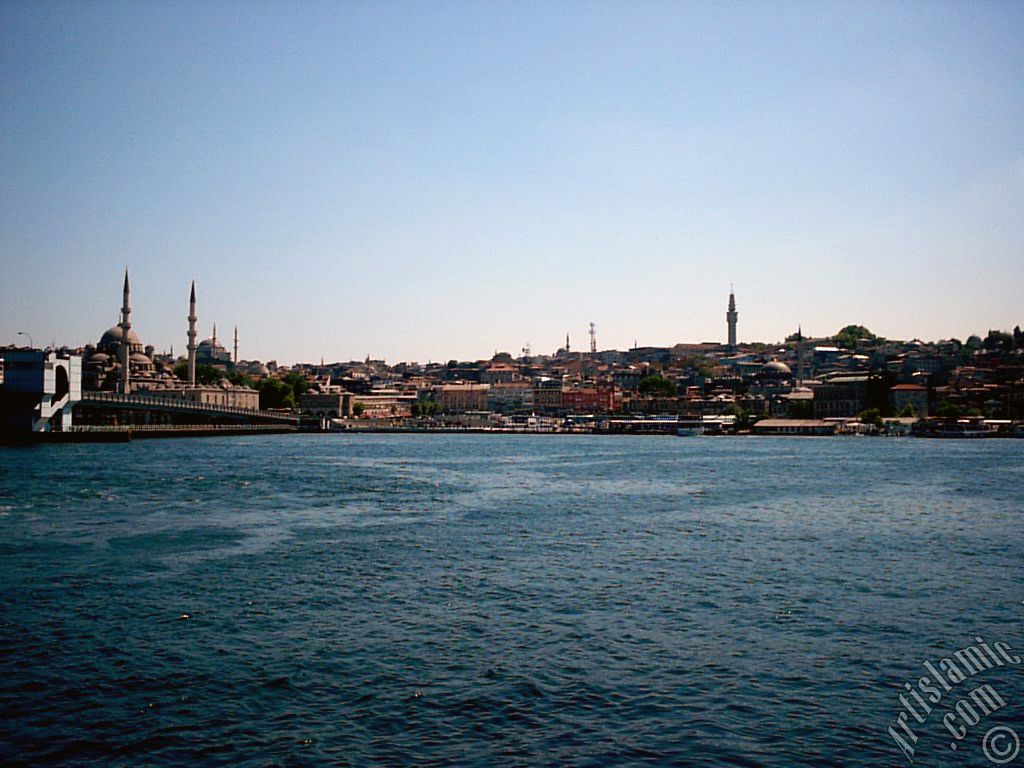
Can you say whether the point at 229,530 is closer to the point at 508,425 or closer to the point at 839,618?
the point at 839,618

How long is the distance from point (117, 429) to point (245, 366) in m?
104

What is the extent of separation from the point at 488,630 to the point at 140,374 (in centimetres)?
9017

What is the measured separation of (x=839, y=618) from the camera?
1194 centimetres

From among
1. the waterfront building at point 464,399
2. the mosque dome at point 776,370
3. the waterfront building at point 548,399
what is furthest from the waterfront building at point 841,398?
the waterfront building at point 464,399

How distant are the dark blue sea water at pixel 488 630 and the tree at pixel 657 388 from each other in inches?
3531

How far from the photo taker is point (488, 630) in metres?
11.2

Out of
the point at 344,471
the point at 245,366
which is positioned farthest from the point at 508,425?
the point at 245,366

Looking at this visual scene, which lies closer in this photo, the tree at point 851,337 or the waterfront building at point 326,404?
the waterfront building at point 326,404

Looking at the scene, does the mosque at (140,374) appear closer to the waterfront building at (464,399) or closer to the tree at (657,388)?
the waterfront building at (464,399)

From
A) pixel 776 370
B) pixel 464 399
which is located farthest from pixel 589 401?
pixel 776 370

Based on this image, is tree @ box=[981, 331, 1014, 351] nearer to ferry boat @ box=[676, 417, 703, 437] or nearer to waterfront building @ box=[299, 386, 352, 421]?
ferry boat @ box=[676, 417, 703, 437]

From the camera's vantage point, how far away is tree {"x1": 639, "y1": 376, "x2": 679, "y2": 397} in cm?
11444

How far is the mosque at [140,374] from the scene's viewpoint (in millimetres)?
83438

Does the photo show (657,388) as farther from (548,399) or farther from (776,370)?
(776,370)
